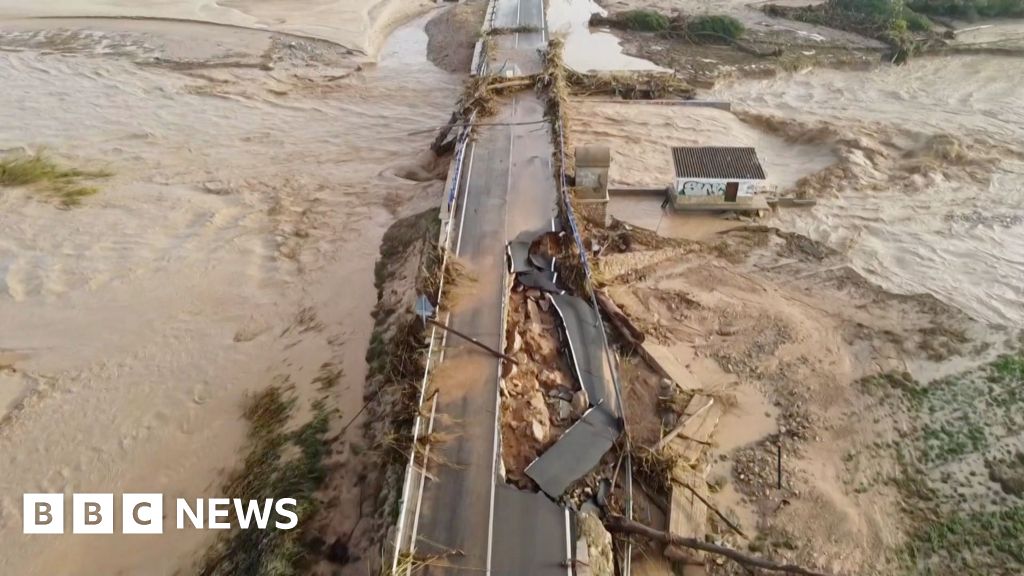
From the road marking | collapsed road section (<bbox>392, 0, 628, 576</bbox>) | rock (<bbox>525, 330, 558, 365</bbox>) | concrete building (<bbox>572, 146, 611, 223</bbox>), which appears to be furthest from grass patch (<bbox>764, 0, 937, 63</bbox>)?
the road marking

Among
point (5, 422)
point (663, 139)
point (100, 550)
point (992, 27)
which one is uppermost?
point (992, 27)

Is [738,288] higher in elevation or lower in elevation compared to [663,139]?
lower

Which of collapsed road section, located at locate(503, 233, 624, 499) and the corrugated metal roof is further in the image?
the corrugated metal roof

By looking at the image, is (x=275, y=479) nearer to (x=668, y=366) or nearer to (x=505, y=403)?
(x=505, y=403)

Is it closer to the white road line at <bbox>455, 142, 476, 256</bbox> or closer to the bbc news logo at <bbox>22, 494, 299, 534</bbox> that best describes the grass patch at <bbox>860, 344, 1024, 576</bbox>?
the white road line at <bbox>455, 142, 476, 256</bbox>

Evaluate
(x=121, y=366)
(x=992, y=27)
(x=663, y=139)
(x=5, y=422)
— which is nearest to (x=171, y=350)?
(x=121, y=366)

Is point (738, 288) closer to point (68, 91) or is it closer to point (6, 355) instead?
point (6, 355)
